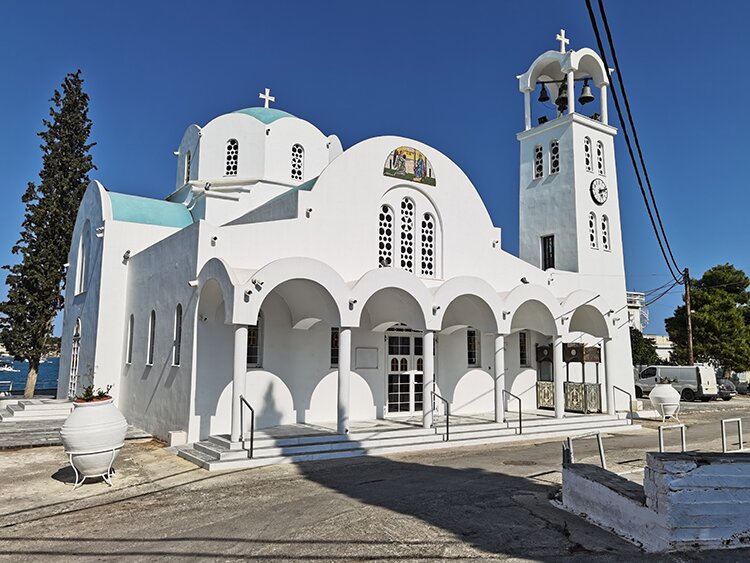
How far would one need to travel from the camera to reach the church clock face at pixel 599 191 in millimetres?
21381

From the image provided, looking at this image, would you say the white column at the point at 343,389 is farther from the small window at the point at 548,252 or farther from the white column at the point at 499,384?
the small window at the point at 548,252

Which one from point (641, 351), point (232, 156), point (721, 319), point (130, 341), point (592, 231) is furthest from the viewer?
point (641, 351)

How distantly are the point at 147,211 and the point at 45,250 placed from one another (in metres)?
8.23

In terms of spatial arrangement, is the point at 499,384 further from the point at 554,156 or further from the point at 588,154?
the point at 588,154

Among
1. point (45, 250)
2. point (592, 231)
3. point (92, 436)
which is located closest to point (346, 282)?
point (92, 436)

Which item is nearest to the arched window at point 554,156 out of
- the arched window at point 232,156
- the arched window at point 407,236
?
the arched window at point 407,236

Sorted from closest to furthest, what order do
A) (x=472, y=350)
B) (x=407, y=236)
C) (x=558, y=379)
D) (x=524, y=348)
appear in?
1. (x=407, y=236)
2. (x=558, y=379)
3. (x=472, y=350)
4. (x=524, y=348)

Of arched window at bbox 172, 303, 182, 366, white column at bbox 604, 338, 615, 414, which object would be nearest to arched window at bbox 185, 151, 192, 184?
arched window at bbox 172, 303, 182, 366

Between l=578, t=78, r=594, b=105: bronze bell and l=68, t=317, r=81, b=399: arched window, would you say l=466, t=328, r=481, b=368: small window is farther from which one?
l=68, t=317, r=81, b=399: arched window

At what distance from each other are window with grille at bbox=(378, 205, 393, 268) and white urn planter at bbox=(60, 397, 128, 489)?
27.5ft

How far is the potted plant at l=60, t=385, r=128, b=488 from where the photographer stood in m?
9.33

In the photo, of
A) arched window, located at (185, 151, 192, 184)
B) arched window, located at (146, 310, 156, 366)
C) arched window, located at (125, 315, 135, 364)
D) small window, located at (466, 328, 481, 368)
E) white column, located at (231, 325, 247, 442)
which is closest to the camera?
white column, located at (231, 325, 247, 442)

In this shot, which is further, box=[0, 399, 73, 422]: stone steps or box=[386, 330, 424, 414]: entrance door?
box=[0, 399, 73, 422]: stone steps

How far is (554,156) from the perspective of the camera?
71.8 feet
